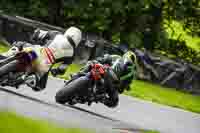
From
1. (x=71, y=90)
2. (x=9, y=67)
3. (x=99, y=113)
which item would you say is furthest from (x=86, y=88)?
(x=9, y=67)

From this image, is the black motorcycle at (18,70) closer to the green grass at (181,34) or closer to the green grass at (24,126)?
the green grass at (24,126)

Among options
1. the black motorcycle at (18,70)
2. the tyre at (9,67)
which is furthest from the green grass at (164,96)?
the tyre at (9,67)

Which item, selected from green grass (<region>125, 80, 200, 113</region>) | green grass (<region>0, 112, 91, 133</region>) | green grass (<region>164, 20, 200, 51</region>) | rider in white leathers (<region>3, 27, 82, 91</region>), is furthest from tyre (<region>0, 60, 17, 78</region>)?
green grass (<region>164, 20, 200, 51</region>)

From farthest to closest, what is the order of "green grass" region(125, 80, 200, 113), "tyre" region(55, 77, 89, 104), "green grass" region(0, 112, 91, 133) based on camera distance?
"green grass" region(125, 80, 200, 113)
"tyre" region(55, 77, 89, 104)
"green grass" region(0, 112, 91, 133)

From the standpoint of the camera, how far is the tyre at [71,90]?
766cm

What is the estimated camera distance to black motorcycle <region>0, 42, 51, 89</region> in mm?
7676

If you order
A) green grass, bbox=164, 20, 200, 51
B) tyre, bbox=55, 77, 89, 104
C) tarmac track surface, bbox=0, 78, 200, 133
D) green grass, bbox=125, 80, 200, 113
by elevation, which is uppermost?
tyre, bbox=55, 77, 89, 104

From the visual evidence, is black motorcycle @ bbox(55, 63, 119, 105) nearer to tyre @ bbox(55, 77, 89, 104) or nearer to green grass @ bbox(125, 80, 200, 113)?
tyre @ bbox(55, 77, 89, 104)

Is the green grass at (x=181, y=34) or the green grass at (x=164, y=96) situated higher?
the green grass at (x=164, y=96)

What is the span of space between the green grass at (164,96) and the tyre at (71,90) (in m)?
2.23

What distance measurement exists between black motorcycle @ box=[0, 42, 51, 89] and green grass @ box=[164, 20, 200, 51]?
11.5 m

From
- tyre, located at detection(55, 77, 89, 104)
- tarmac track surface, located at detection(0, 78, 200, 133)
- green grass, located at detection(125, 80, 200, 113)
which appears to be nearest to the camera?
tarmac track surface, located at detection(0, 78, 200, 133)

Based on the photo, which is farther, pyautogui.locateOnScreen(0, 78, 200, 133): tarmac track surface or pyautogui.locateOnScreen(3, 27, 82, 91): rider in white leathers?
pyautogui.locateOnScreen(3, 27, 82, 91): rider in white leathers

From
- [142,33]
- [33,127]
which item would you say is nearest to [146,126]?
[33,127]
